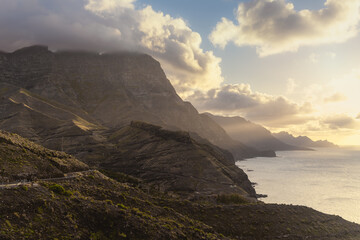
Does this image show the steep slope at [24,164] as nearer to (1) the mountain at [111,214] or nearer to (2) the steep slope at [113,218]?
(1) the mountain at [111,214]

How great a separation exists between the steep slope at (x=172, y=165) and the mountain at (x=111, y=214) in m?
22.5

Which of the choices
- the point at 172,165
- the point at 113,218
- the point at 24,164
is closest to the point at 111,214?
the point at 113,218

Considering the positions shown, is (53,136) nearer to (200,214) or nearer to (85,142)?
(85,142)

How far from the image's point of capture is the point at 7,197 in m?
28.1

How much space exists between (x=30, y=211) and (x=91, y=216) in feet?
24.0

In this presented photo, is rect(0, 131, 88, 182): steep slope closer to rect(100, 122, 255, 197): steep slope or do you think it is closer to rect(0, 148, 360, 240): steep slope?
rect(0, 148, 360, 240): steep slope

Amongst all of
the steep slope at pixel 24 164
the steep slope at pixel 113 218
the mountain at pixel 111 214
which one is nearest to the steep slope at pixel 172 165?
the mountain at pixel 111 214

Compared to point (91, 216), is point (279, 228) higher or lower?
lower

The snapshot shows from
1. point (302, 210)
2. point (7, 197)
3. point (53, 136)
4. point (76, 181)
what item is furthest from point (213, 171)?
point (53, 136)

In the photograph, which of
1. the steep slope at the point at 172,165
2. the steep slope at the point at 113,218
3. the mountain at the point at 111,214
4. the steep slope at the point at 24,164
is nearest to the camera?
the steep slope at the point at 113,218

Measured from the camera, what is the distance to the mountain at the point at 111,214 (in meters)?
27.9

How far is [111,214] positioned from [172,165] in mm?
85240

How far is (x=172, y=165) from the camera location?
118 meters

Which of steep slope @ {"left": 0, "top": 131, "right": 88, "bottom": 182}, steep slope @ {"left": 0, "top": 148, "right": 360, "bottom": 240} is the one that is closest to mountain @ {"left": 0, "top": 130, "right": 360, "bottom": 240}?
steep slope @ {"left": 0, "top": 148, "right": 360, "bottom": 240}
